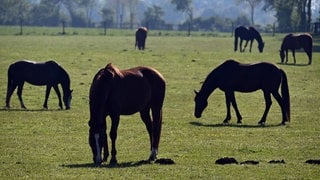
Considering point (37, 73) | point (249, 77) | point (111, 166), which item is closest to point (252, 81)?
point (249, 77)

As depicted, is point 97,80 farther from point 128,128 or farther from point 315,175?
point 128,128

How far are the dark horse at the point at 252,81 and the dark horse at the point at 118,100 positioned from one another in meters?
6.89

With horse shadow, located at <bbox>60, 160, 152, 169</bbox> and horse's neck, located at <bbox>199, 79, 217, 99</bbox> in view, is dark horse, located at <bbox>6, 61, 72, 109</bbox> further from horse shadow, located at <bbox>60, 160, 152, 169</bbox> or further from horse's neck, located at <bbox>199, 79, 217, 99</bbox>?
horse shadow, located at <bbox>60, 160, 152, 169</bbox>

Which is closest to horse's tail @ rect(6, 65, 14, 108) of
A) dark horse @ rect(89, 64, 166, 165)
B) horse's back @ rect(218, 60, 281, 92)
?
horse's back @ rect(218, 60, 281, 92)

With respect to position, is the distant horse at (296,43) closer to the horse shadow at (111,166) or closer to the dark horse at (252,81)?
the dark horse at (252,81)

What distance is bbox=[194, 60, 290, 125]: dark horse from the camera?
22.4m

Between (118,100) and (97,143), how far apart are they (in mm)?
1052

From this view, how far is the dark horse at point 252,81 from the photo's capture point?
22.4 metres

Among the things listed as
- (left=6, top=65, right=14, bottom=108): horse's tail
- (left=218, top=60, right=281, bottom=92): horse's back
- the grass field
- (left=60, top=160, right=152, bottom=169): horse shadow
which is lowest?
the grass field

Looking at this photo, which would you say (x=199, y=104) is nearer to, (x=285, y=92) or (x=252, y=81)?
(x=252, y=81)

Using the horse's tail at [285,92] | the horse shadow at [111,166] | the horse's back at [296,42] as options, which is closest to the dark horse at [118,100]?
the horse shadow at [111,166]

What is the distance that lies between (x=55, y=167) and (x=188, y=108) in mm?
12416

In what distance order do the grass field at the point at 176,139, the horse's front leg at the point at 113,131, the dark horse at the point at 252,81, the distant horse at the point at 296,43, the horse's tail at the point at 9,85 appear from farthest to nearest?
1. the distant horse at the point at 296,43
2. the horse's tail at the point at 9,85
3. the dark horse at the point at 252,81
4. the horse's front leg at the point at 113,131
5. the grass field at the point at 176,139

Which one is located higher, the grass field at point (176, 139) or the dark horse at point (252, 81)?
the dark horse at point (252, 81)
